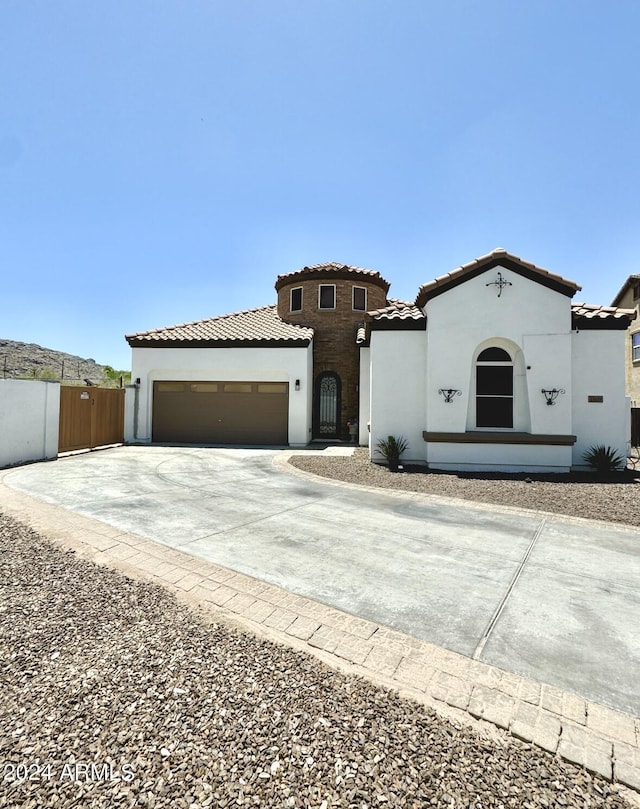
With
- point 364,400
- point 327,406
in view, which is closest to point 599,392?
point 364,400

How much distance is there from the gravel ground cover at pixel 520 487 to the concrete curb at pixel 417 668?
5.30 metres

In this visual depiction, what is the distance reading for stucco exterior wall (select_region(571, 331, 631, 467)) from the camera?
10773 millimetres

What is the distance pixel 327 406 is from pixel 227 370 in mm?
4916

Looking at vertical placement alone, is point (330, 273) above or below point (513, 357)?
above

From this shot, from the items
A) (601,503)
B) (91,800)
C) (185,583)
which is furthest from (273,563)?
(601,503)

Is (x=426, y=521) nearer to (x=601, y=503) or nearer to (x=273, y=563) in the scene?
(x=273, y=563)

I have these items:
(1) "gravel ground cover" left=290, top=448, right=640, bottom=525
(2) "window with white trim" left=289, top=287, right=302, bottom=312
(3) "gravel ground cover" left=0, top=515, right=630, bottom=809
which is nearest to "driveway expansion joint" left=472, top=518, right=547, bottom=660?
(3) "gravel ground cover" left=0, top=515, right=630, bottom=809

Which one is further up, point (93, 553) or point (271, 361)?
point (271, 361)

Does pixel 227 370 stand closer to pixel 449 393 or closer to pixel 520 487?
pixel 449 393

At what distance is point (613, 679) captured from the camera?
9.02 ft

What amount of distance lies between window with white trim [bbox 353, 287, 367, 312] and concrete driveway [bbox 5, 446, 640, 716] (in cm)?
1150

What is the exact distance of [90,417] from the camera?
1455cm

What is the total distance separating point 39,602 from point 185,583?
4.18 ft

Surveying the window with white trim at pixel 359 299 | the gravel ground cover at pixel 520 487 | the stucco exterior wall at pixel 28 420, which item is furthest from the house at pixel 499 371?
the stucco exterior wall at pixel 28 420
